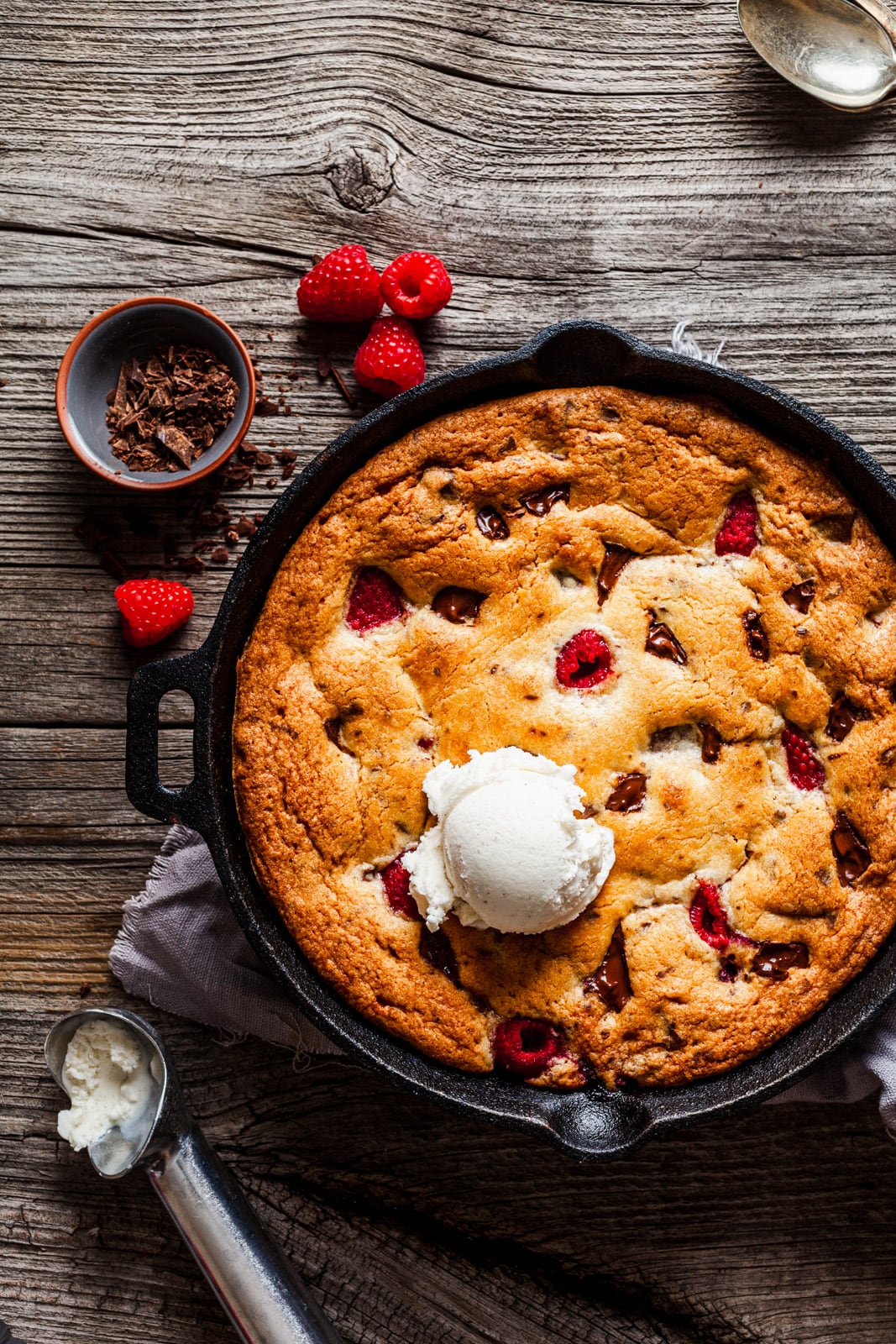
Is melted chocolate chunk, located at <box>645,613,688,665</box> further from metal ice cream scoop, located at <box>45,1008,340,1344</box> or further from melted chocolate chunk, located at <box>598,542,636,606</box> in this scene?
metal ice cream scoop, located at <box>45,1008,340,1344</box>

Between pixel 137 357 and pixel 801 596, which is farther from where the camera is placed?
pixel 137 357

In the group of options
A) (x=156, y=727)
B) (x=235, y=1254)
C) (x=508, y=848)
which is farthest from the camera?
(x=235, y=1254)

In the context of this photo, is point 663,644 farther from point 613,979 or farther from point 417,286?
point 417,286

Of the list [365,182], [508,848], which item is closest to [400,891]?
[508,848]

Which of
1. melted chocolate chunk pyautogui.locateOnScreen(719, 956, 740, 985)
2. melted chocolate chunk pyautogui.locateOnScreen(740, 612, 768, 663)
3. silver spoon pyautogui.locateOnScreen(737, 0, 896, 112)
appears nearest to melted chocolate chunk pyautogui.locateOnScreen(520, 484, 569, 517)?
melted chocolate chunk pyautogui.locateOnScreen(740, 612, 768, 663)

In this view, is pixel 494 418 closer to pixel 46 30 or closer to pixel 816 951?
pixel 816 951

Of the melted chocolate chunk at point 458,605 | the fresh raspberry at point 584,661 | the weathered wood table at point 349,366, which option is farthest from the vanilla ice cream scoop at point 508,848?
the weathered wood table at point 349,366
